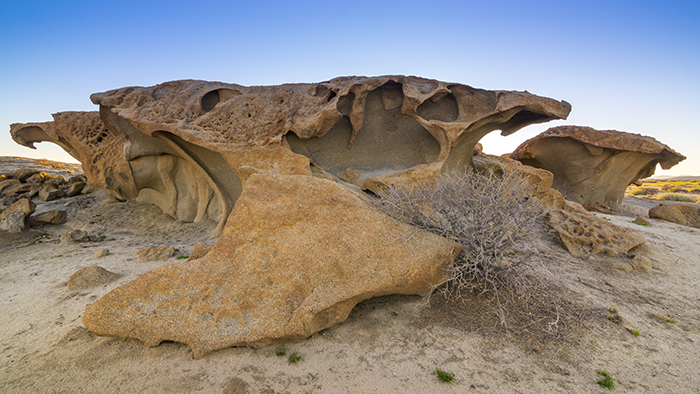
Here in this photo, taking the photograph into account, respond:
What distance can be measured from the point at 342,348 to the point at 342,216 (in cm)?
115

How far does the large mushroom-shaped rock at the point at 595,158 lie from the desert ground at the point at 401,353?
20.1ft

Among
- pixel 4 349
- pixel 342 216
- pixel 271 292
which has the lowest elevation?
pixel 4 349

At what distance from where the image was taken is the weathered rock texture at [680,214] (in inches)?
268

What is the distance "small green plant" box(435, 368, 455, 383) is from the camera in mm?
2185

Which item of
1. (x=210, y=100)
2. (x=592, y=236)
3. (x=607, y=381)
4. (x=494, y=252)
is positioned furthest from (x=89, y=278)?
(x=592, y=236)

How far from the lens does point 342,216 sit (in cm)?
306

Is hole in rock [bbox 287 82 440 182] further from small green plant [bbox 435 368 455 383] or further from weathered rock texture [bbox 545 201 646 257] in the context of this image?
small green plant [bbox 435 368 455 383]

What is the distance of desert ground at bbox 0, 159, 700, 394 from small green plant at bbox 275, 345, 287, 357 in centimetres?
4

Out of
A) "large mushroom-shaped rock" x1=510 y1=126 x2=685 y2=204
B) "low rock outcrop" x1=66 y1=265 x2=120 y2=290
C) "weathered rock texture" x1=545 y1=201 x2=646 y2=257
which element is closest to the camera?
"low rock outcrop" x1=66 y1=265 x2=120 y2=290

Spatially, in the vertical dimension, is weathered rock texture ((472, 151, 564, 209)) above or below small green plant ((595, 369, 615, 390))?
above

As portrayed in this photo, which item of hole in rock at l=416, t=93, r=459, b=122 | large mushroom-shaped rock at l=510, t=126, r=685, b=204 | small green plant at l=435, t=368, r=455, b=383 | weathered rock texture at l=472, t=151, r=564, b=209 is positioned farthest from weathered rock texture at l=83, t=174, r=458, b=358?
large mushroom-shaped rock at l=510, t=126, r=685, b=204

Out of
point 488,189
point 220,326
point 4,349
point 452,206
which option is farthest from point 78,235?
point 488,189

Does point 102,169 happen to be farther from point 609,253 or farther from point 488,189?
point 609,253

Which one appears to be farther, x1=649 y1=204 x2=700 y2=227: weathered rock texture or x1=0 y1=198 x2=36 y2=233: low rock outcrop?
x1=649 y1=204 x2=700 y2=227: weathered rock texture
